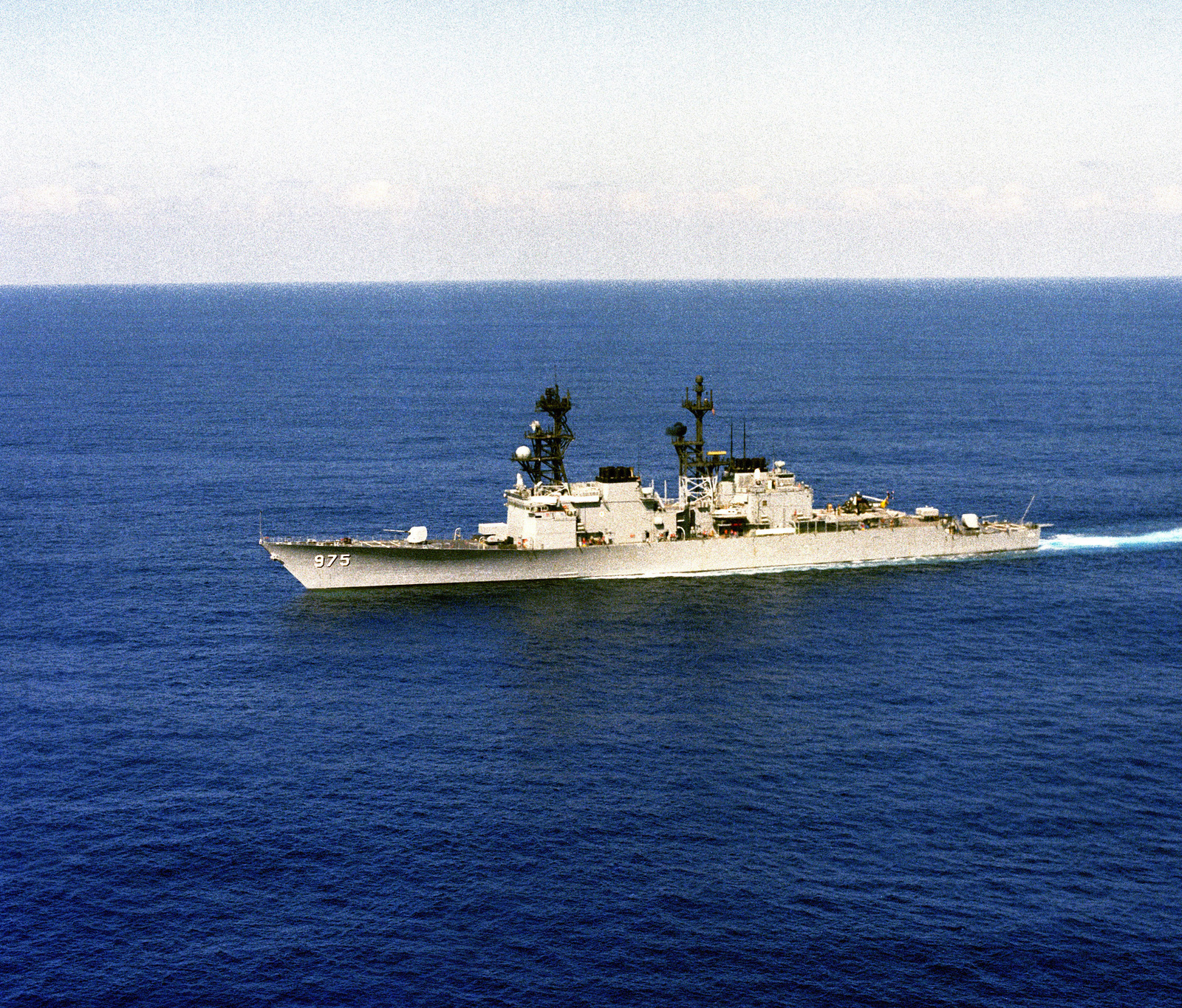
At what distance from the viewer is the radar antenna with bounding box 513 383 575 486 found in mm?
112075

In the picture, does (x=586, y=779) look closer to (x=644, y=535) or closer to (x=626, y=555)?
(x=626, y=555)

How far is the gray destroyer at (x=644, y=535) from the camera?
10600cm

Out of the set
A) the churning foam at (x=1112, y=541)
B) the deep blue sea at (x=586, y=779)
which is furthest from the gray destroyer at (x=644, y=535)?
the churning foam at (x=1112, y=541)

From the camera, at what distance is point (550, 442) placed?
375ft

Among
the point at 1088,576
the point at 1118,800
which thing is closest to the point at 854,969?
the point at 1118,800

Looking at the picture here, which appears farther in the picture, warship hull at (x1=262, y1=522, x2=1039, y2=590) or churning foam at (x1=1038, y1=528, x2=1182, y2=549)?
churning foam at (x1=1038, y1=528, x2=1182, y2=549)

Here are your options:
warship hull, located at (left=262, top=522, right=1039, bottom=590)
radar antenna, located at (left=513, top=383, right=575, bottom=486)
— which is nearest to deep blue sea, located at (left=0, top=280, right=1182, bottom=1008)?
warship hull, located at (left=262, top=522, right=1039, bottom=590)

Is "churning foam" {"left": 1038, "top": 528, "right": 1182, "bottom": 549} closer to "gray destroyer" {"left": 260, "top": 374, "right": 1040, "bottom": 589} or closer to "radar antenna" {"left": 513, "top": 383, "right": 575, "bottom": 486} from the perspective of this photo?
"gray destroyer" {"left": 260, "top": 374, "right": 1040, "bottom": 589}

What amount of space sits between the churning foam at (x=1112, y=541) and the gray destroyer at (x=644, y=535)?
261 cm

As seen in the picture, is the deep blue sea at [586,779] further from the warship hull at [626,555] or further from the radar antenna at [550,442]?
the radar antenna at [550,442]

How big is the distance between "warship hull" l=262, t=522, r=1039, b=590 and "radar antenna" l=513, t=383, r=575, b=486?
27.0 ft

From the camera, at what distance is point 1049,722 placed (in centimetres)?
7519

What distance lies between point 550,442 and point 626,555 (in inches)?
490

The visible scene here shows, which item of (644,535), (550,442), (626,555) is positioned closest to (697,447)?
(644,535)
